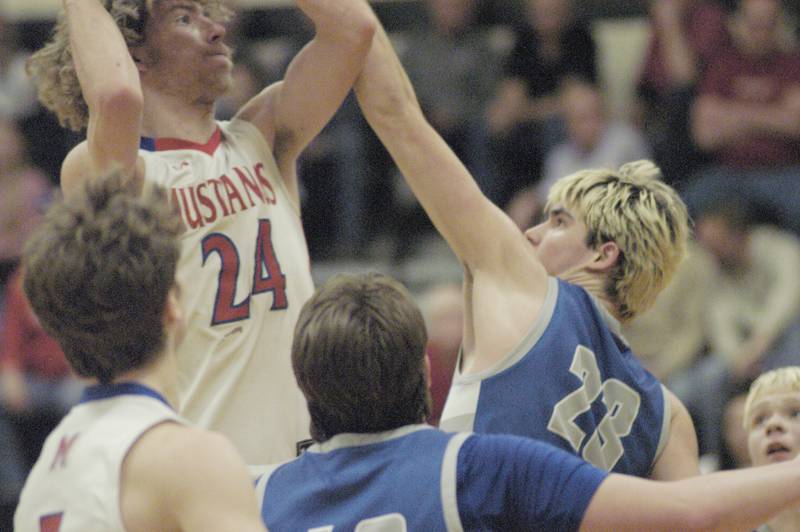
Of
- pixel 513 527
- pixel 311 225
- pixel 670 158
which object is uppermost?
pixel 513 527

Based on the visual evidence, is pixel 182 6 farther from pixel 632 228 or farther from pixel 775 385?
pixel 775 385

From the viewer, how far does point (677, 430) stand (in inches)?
156

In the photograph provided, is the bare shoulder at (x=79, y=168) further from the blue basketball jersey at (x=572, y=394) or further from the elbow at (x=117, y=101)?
the blue basketball jersey at (x=572, y=394)

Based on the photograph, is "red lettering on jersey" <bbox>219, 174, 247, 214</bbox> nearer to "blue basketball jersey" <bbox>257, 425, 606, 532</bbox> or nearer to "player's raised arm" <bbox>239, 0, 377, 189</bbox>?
"player's raised arm" <bbox>239, 0, 377, 189</bbox>

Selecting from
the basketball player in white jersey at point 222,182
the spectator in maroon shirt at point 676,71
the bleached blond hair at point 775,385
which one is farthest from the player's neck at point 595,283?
the spectator in maroon shirt at point 676,71

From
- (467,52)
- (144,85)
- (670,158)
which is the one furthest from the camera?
(467,52)

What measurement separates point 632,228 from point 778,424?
75cm

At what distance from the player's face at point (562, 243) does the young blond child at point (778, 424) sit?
2.40 feet

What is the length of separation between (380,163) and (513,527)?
707 centimetres

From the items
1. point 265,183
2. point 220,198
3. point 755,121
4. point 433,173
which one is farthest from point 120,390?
point 755,121

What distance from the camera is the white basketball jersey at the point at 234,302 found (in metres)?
4.11

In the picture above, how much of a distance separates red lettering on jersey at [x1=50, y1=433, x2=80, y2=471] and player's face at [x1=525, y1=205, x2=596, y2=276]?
1737 mm

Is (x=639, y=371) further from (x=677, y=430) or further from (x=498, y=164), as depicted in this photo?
(x=498, y=164)

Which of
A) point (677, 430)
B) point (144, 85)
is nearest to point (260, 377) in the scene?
point (144, 85)
